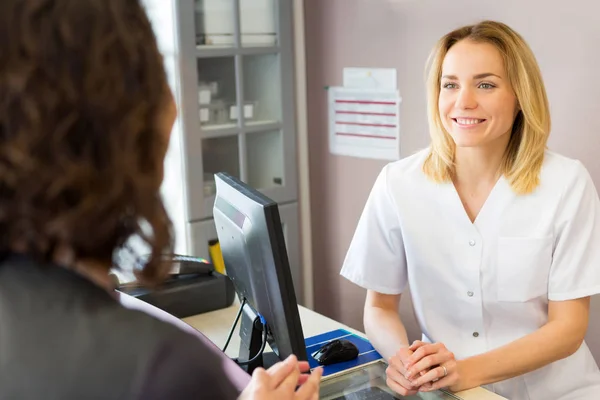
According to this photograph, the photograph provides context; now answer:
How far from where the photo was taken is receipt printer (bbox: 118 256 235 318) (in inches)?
77.1

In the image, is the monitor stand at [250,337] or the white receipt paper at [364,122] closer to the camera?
the monitor stand at [250,337]

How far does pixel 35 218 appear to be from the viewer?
23.7 inches

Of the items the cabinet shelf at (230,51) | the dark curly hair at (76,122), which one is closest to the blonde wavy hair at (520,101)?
the cabinet shelf at (230,51)

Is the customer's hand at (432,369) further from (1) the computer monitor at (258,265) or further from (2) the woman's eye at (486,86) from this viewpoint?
(2) the woman's eye at (486,86)

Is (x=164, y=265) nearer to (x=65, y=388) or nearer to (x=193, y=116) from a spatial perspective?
(x=65, y=388)

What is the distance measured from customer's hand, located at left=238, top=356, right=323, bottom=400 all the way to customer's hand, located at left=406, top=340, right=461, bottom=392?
50 centimetres

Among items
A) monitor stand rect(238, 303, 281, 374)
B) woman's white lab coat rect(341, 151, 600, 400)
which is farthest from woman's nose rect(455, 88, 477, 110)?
monitor stand rect(238, 303, 281, 374)

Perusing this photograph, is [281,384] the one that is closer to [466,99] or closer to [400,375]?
[400,375]

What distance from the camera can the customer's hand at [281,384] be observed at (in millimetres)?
820

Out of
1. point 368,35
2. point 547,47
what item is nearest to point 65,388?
point 547,47

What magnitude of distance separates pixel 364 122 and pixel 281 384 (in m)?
2.04

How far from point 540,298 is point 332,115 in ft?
4.79

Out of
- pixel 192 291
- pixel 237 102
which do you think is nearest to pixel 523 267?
pixel 192 291

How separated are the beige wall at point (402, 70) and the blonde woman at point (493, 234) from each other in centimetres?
48
